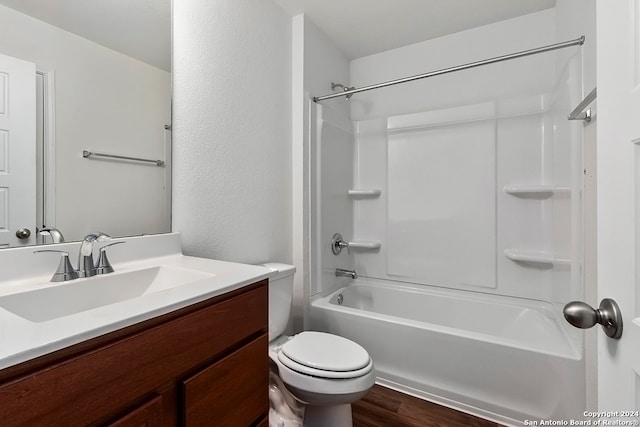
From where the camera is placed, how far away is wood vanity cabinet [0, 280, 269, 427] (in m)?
0.49

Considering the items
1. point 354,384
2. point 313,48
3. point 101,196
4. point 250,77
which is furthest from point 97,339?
point 313,48

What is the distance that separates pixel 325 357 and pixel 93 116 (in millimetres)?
1334

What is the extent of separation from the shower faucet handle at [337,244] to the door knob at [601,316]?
1741 millimetres

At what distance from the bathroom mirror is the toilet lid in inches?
31.9

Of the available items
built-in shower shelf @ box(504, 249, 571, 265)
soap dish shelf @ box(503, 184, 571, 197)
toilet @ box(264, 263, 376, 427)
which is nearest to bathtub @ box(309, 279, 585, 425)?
built-in shower shelf @ box(504, 249, 571, 265)

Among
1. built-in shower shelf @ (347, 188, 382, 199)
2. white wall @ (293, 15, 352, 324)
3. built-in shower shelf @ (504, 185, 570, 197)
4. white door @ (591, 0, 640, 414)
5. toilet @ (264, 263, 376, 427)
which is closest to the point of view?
white door @ (591, 0, 640, 414)

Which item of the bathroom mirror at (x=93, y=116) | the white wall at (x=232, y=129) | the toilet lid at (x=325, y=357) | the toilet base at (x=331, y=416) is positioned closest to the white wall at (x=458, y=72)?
the white wall at (x=232, y=129)

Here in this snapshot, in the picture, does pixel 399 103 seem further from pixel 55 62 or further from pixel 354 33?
pixel 55 62

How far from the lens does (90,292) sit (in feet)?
3.01

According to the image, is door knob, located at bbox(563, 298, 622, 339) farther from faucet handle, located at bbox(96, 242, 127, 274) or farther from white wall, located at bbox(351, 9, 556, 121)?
white wall, located at bbox(351, 9, 556, 121)

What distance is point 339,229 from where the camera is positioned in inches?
92.7

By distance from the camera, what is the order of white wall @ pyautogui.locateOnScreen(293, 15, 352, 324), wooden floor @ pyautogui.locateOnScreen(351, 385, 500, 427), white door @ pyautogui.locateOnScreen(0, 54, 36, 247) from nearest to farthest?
white door @ pyautogui.locateOnScreen(0, 54, 36, 247)
wooden floor @ pyautogui.locateOnScreen(351, 385, 500, 427)
white wall @ pyautogui.locateOnScreen(293, 15, 352, 324)

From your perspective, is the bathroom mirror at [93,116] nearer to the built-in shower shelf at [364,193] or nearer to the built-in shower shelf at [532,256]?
the built-in shower shelf at [364,193]

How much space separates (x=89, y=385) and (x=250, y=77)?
155 cm
